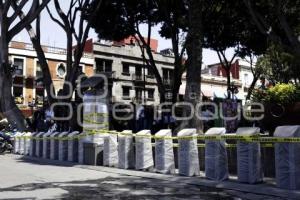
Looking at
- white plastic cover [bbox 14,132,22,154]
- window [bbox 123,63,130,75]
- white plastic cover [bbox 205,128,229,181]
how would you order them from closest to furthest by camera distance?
1. white plastic cover [bbox 205,128,229,181]
2. white plastic cover [bbox 14,132,22,154]
3. window [bbox 123,63,130,75]

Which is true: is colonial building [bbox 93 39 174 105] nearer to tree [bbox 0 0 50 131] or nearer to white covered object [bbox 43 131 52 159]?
tree [bbox 0 0 50 131]

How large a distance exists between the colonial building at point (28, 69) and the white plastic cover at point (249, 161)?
34.5 meters

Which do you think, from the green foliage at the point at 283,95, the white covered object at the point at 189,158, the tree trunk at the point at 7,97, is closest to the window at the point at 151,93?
the tree trunk at the point at 7,97

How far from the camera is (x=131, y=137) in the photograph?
1316 cm

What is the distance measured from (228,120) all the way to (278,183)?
783 centimetres

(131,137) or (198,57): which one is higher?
(198,57)

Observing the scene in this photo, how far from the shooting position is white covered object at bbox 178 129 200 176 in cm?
1102

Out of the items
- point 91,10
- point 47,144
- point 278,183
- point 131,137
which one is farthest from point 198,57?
point 91,10

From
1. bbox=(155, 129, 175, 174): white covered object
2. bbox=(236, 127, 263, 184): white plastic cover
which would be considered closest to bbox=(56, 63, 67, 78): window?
bbox=(155, 129, 175, 174): white covered object

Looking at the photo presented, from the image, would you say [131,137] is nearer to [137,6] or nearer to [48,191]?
[48,191]

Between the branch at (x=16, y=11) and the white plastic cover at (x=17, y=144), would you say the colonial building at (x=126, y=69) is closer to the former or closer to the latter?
the branch at (x=16, y=11)

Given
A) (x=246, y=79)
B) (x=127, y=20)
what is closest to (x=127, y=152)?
(x=127, y=20)

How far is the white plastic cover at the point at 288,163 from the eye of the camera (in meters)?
8.62

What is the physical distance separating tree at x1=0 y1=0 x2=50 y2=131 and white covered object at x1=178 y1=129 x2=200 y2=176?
11.9m
